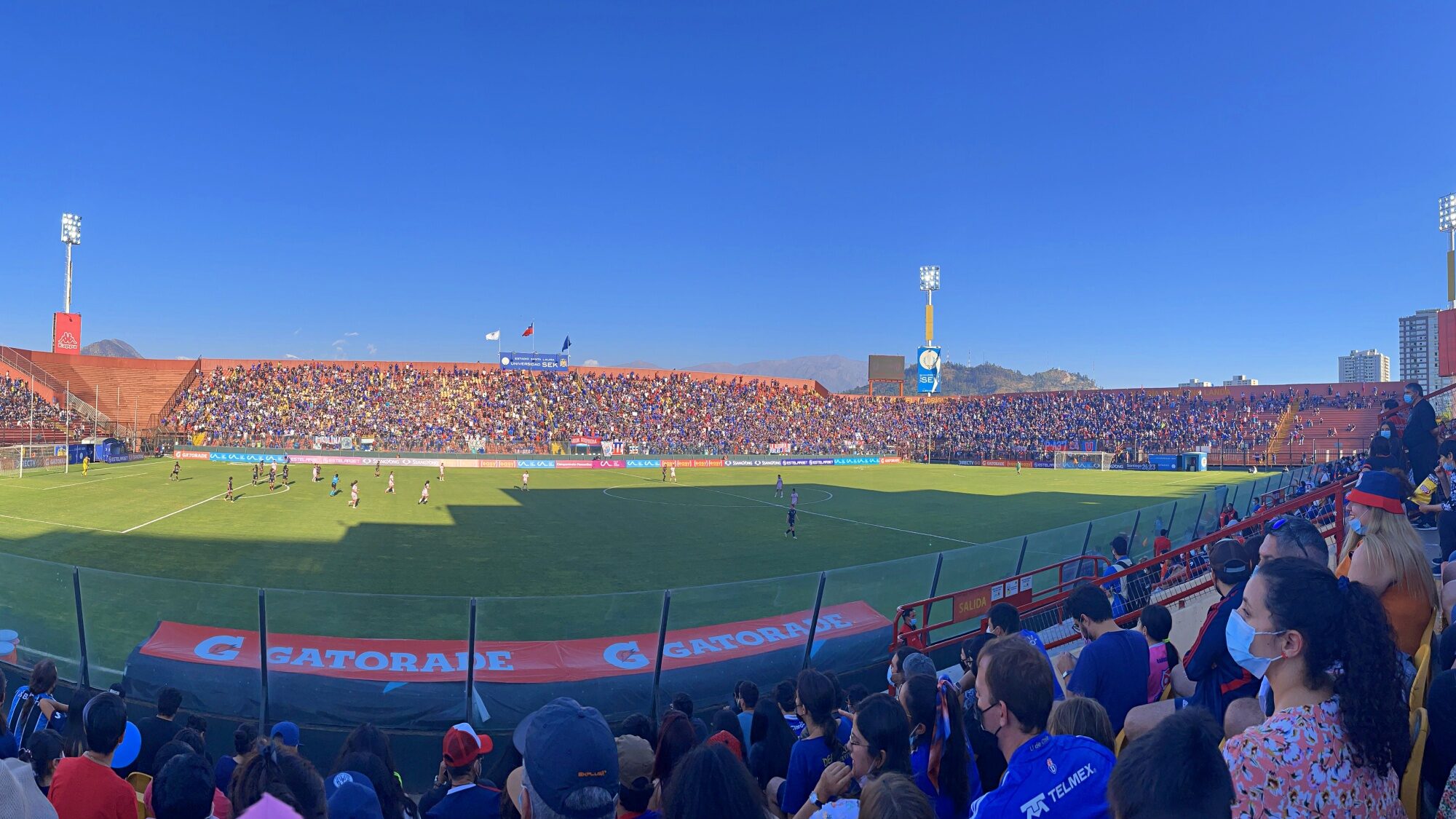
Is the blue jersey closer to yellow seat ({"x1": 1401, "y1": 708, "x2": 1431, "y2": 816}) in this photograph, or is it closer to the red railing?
yellow seat ({"x1": 1401, "y1": 708, "x2": 1431, "y2": 816})

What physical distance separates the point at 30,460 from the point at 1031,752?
5655cm

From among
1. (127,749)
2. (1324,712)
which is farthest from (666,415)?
(1324,712)

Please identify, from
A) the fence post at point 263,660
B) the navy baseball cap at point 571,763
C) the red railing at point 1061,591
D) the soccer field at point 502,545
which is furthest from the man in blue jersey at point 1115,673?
the fence post at point 263,660

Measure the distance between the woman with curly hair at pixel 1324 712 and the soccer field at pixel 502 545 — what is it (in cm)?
667

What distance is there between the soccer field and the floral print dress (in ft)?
21.8

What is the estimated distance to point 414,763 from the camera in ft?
28.5

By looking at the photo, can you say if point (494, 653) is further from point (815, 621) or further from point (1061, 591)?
point (1061, 591)

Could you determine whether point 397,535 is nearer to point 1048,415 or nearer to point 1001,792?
point 1001,792

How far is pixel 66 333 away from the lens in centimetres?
6006

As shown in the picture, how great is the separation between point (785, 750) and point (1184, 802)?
349 cm

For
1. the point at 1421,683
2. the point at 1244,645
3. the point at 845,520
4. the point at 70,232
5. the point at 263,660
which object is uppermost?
the point at 70,232

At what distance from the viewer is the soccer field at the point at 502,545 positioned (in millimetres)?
9836

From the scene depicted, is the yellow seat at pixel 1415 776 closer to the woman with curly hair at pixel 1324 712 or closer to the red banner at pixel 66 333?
the woman with curly hair at pixel 1324 712

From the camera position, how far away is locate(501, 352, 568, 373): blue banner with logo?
70375 millimetres
